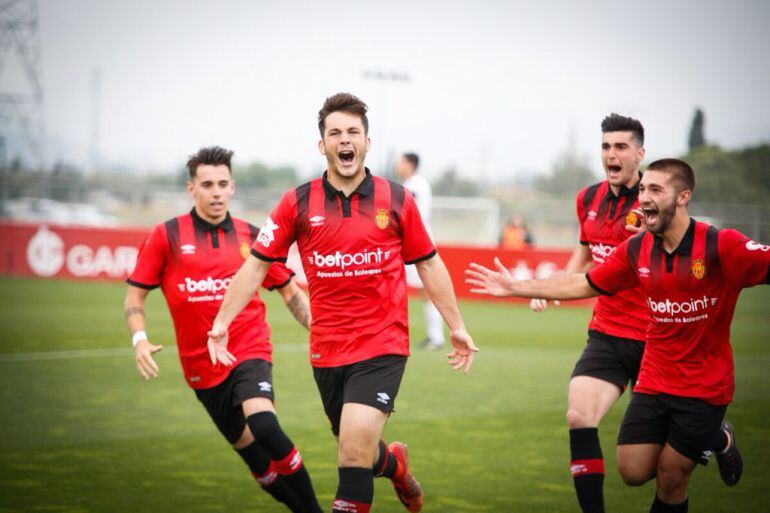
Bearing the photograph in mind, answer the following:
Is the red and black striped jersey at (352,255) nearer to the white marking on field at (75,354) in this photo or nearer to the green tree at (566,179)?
the white marking on field at (75,354)

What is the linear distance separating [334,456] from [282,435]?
8.77 feet

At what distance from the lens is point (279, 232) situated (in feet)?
19.9

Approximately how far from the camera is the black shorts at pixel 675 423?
583cm

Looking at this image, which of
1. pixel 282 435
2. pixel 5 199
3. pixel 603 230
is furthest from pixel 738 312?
pixel 5 199

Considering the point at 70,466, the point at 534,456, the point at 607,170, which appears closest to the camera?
the point at 607,170

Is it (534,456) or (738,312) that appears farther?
(738,312)

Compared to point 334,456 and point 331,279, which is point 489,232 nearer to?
point 334,456

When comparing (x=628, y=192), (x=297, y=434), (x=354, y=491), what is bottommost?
(x=297, y=434)

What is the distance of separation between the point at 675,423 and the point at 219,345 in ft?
9.15

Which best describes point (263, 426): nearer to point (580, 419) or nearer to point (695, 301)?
point (580, 419)

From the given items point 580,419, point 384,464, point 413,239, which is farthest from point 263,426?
point 580,419

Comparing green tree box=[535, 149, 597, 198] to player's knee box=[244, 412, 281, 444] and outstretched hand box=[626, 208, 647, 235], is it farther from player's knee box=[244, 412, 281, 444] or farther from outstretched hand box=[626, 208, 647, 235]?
player's knee box=[244, 412, 281, 444]

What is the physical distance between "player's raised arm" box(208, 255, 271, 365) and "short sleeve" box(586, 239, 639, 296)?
6.77 ft

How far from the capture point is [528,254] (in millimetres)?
24828
